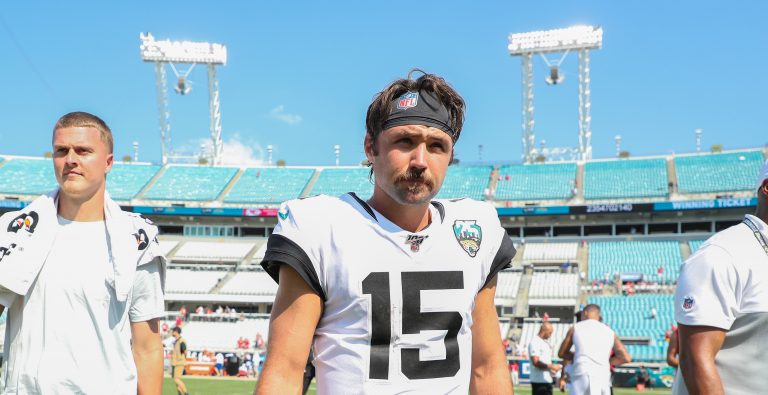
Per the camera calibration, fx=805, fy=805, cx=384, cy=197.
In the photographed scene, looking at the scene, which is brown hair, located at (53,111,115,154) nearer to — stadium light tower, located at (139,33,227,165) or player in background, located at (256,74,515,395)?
player in background, located at (256,74,515,395)

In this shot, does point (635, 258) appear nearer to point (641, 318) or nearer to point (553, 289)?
point (553, 289)

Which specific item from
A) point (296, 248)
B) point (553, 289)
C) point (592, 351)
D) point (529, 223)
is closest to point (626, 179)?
point (529, 223)

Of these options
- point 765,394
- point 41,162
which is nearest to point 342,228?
point 765,394

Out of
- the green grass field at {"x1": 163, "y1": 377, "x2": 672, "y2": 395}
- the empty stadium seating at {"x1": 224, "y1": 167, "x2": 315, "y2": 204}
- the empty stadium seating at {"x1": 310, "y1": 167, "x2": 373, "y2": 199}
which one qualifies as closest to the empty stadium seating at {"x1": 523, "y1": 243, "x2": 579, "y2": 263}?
the empty stadium seating at {"x1": 310, "y1": 167, "x2": 373, "y2": 199}

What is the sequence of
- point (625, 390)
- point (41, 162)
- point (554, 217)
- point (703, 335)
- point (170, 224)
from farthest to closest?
point (41, 162)
point (170, 224)
point (554, 217)
point (625, 390)
point (703, 335)

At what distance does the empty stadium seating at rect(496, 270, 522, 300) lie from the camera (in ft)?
136

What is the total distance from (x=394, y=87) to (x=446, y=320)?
0.82m

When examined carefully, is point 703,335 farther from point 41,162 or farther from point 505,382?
point 41,162

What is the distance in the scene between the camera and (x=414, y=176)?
8.69ft

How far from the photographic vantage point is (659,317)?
36875 millimetres

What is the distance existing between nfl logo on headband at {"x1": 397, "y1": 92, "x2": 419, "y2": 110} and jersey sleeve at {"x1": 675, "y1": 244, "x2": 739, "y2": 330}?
1.71 meters

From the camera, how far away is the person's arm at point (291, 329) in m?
2.53

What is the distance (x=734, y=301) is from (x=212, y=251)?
161 feet

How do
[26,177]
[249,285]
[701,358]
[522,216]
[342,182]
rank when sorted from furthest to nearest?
[342,182], [26,177], [522,216], [249,285], [701,358]
